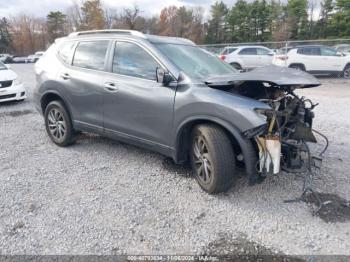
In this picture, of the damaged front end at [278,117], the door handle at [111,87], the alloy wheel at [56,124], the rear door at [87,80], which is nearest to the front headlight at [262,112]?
the damaged front end at [278,117]

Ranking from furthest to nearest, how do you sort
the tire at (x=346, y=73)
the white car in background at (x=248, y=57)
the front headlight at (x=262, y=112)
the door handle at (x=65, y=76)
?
the white car in background at (x=248, y=57) → the tire at (x=346, y=73) → the door handle at (x=65, y=76) → the front headlight at (x=262, y=112)

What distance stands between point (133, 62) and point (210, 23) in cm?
6432

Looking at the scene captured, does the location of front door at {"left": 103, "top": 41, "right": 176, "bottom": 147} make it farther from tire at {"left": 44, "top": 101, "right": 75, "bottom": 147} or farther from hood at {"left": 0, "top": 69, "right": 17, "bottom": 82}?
hood at {"left": 0, "top": 69, "right": 17, "bottom": 82}

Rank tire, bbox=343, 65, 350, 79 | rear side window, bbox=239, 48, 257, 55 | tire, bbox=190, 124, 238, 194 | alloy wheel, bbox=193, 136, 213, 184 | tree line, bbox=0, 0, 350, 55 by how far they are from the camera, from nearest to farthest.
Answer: tire, bbox=190, 124, 238, 194, alloy wheel, bbox=193, 136, 213, 184, tire, bbox=343, 65, 350, 79, rear side window, bbox=239, 48, 257, 55, tree line, bbox=0, 0, 350, 55

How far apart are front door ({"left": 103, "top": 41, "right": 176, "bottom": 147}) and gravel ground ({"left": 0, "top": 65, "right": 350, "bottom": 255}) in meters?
0.60

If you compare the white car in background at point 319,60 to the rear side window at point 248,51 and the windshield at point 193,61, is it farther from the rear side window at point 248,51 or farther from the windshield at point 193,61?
the windshield at point 193,61

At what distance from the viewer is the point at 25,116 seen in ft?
23.6

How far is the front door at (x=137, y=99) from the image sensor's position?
3463mm

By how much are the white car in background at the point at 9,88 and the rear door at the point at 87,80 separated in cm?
480

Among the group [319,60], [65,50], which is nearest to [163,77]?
[65,50]

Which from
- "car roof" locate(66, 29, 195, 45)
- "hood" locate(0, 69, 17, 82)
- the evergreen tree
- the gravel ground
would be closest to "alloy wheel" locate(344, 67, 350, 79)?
the gravel ground

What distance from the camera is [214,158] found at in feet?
10.1

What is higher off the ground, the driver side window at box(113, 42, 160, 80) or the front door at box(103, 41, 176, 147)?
the driver side window at box(113, 42, 160, 80)

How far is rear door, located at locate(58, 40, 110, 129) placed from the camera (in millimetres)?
4117
